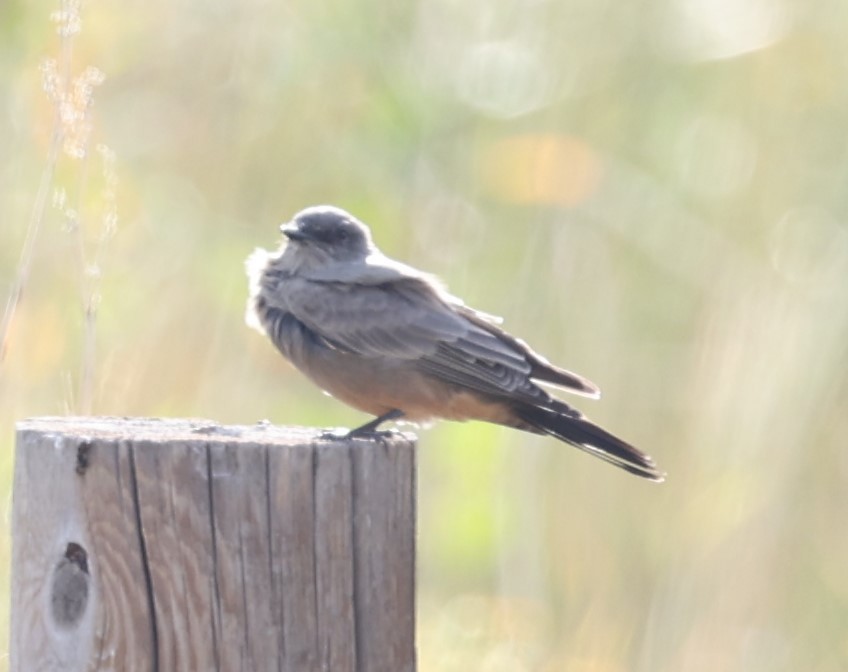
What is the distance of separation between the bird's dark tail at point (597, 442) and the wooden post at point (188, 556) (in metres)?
1.93

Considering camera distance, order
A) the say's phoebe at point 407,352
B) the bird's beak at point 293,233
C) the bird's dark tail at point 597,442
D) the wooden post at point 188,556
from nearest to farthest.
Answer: the wooden post at point 188,556 → the bird's dark tail at point 597,442 → the say's phoebe at point 407,352 → the bird's beak at point 293,233

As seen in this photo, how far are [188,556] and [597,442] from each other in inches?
87.4

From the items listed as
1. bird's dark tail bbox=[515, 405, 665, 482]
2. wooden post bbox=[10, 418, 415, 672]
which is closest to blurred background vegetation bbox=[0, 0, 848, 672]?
bird's dark tail bbox=[515, 405, 665, 482]

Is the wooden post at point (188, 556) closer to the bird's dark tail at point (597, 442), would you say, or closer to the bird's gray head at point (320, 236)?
the bird's dark tail at point (597, 442)

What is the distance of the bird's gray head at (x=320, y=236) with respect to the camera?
512 cm

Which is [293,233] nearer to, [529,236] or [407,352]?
[407,352]

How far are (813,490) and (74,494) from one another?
11.4 feet

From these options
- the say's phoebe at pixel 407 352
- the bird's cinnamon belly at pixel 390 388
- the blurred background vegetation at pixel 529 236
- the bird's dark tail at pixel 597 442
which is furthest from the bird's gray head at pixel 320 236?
the bird's dark tail at pixel 597 442

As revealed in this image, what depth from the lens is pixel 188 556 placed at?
2.45 m

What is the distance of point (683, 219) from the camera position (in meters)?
5.73

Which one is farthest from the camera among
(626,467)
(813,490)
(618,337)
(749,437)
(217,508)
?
(618,337)

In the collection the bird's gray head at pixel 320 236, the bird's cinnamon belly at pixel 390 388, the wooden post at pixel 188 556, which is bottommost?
the wooden post at pixel 188 556

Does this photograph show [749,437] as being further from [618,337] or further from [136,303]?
[136,303]

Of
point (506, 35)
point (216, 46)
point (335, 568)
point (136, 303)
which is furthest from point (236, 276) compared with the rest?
point (335, 568)
